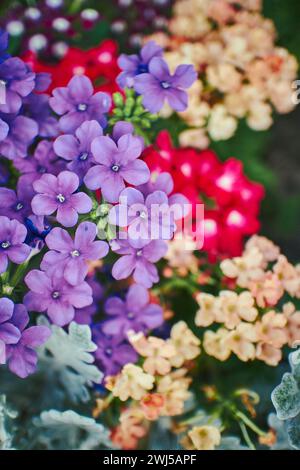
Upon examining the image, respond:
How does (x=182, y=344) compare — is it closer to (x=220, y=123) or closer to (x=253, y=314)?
(x=253, y=314)

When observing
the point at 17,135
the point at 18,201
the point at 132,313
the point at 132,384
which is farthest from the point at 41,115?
the point at 132,384

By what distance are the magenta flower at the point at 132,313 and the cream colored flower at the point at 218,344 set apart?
0.33 ft

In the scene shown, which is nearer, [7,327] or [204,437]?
[7,327]

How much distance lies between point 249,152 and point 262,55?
33cm

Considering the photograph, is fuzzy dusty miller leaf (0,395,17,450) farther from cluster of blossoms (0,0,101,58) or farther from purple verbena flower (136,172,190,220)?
cluster of blossoms (0,0,101,58)

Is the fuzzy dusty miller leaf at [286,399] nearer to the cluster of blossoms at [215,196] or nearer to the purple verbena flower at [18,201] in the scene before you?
the cluster of blossoms at [215,196]

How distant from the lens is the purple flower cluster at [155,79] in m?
1.00

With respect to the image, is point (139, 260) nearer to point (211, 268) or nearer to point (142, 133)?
point (142, 133)

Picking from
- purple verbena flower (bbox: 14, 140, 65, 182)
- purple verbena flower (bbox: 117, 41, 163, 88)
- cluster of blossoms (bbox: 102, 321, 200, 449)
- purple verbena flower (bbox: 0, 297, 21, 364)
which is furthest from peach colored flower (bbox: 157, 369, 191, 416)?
purple verbena flower (bbox: 117, 41, 163, 88)

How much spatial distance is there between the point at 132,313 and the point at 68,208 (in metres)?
0.30

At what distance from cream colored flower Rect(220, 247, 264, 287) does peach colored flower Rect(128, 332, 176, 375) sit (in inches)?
6.9

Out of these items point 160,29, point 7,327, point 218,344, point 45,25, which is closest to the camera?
point 7,327

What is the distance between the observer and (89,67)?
1.29 metres
